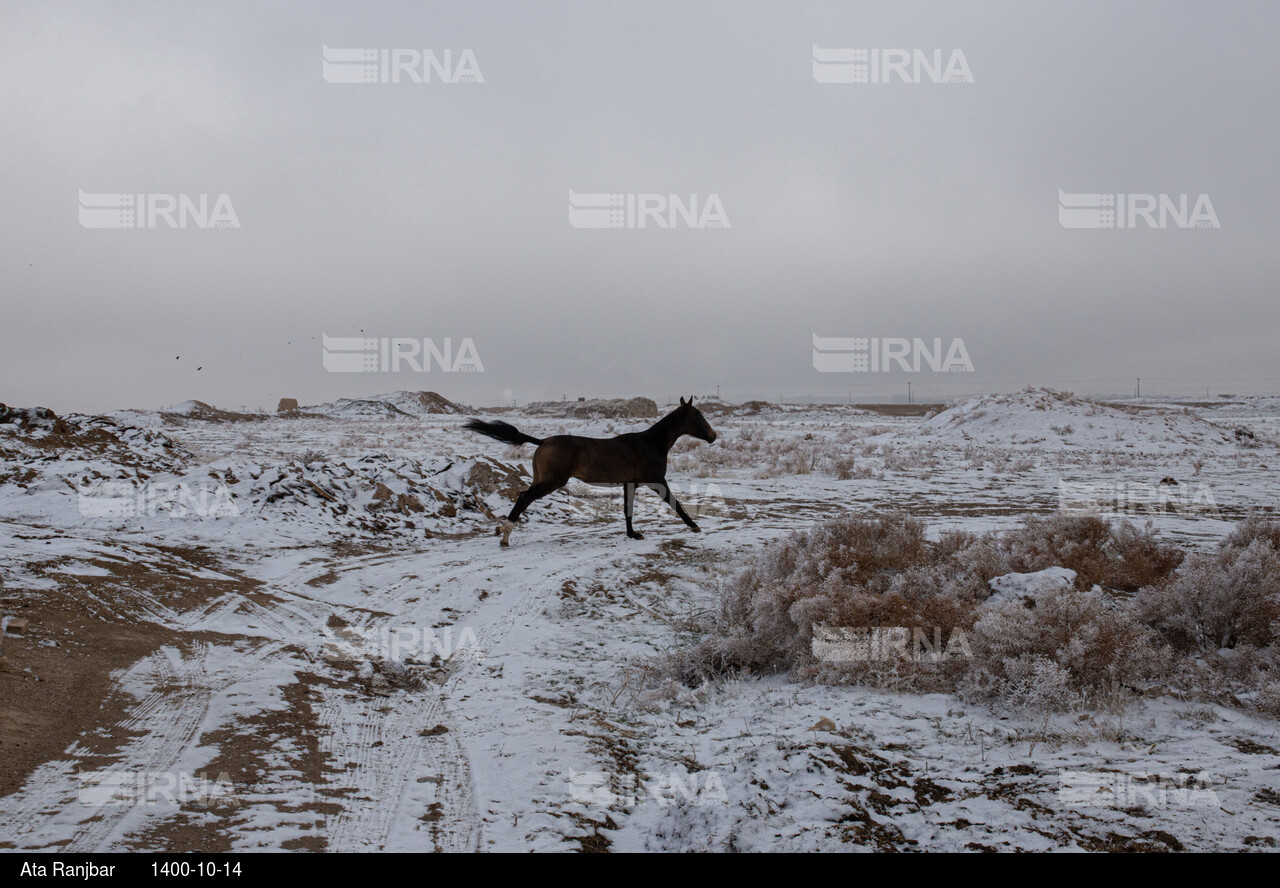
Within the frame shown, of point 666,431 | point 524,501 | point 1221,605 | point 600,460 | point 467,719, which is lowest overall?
point 467,719

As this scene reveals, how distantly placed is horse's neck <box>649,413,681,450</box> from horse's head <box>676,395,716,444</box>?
0.37 feet

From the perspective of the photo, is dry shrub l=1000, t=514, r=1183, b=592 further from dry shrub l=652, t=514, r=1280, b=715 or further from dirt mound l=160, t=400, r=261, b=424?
dirt mound l=160, t=400, r=261, b=424

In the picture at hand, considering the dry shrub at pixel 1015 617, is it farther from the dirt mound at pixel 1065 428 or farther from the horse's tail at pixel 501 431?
the dirt mound at pixel 1065 428

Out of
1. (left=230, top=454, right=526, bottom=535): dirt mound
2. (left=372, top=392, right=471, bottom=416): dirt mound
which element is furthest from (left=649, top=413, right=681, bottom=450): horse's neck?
(left=372, top=392, right=471, bottom=416): dirt mound

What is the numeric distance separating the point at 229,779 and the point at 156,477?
32.6 ft

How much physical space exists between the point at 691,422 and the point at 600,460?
1981 mm

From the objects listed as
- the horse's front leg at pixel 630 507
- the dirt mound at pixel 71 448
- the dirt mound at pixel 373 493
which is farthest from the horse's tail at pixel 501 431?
the dirt mound at pixel 71 448

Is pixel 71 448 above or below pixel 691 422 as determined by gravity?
below

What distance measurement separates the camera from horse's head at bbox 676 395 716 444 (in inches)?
425

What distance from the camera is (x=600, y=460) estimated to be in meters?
9.94

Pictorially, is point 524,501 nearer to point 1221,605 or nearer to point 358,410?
point 1221,605

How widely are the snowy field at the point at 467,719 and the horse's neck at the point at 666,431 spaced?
164 centimetres

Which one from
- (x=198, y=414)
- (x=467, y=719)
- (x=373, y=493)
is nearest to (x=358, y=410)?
(x=198, y=414)

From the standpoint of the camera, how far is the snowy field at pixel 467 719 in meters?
2.92
